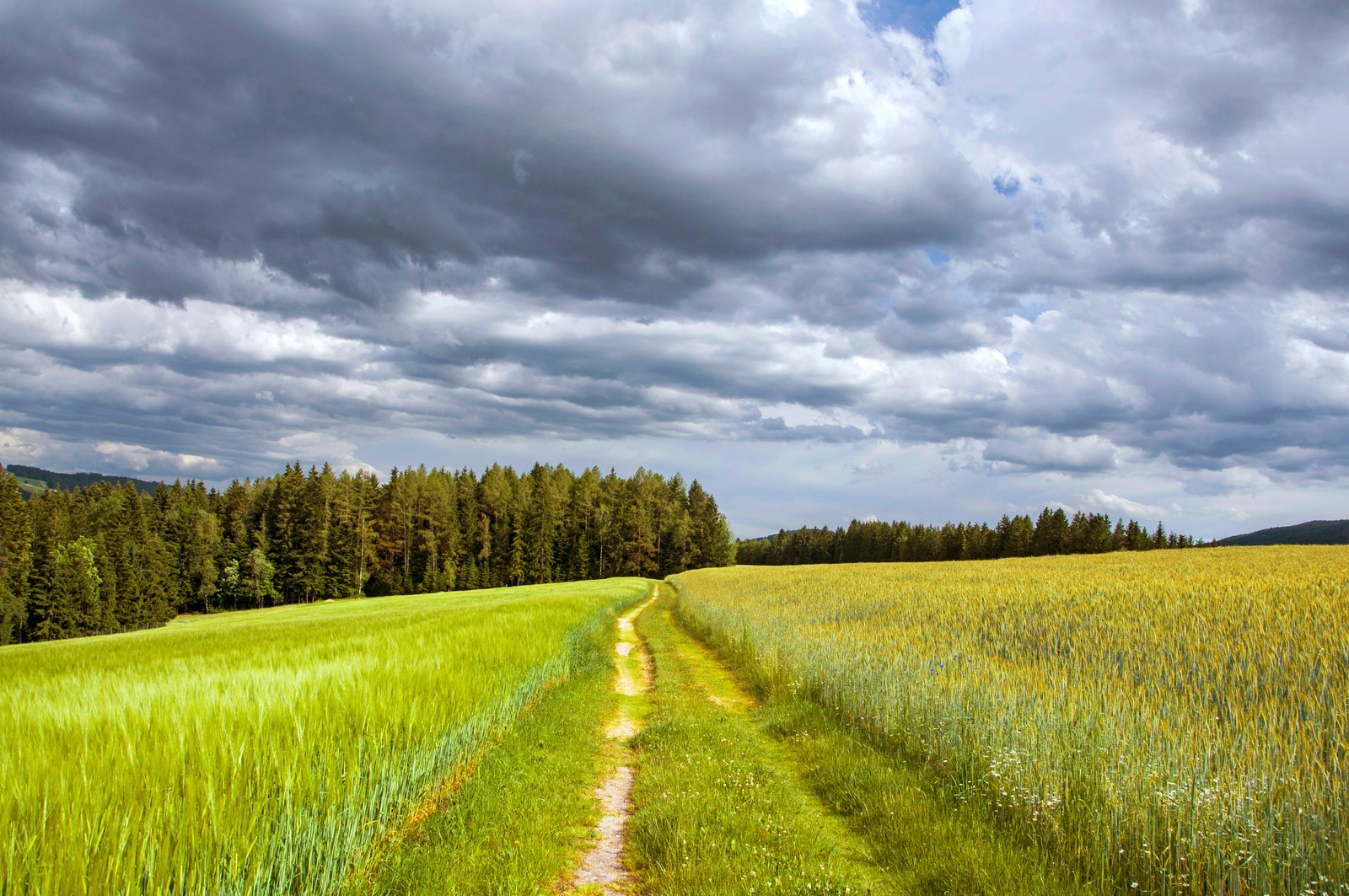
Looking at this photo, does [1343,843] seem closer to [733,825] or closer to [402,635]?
[733,825]

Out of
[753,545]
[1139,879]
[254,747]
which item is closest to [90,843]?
[254,747]

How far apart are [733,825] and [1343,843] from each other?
4.47 m

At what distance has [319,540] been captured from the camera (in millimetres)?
68750

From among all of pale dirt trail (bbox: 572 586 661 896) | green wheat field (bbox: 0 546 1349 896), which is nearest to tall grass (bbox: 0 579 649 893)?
green wheat field (bbox: 0 546 1349 896)

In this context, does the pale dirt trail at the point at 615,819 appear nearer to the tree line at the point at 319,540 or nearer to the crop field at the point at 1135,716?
the crop field at the point at 1135,716

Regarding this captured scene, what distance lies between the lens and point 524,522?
84.0 m

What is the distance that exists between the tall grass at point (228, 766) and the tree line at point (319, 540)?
65010 mm

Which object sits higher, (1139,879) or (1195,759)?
(1195,759)

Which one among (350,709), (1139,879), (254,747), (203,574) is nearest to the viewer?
(254,747)

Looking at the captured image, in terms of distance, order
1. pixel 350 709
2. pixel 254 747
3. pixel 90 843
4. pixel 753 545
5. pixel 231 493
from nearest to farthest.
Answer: pixel 90 843, pixel 254 747, pixel 350 709, pixel 231 493, pixel 753 545

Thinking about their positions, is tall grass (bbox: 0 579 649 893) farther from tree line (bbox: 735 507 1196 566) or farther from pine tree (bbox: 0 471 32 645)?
tree line (bbox: 735 507 1196 566)

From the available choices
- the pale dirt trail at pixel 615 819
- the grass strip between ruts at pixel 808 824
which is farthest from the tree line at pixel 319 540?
the grass strip between ruts at pixel 808 824

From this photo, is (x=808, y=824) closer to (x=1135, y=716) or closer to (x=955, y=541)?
(x=1135, y=716)

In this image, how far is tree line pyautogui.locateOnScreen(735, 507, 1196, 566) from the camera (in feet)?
316
